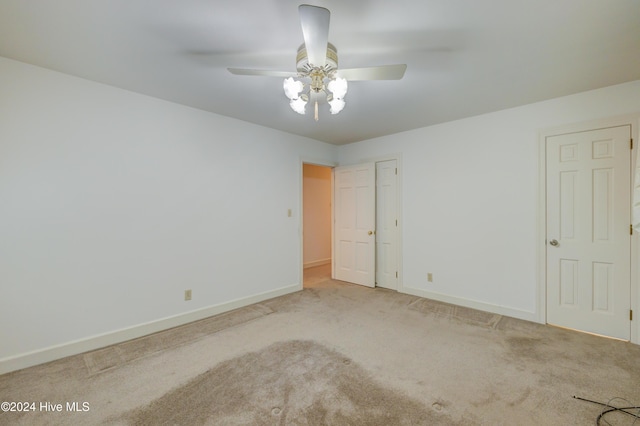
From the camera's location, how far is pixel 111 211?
104 inches

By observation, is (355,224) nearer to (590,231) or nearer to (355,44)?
(590,231)

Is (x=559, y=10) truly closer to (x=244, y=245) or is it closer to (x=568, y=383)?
(x=568, y=383)

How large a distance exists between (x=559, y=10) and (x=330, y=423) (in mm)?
2882

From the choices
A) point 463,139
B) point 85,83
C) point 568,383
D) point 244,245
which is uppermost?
point 85,83

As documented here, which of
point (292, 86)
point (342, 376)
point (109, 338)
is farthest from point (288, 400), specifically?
point (292, 86)

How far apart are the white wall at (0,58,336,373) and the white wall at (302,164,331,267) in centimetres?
238

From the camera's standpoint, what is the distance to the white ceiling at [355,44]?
5.27 feet

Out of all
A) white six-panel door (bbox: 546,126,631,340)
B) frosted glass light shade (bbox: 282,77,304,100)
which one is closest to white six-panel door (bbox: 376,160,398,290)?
white six-panel door (bbox: 546,126,631,340)

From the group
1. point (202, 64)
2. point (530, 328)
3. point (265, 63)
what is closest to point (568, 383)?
point (530, 328)

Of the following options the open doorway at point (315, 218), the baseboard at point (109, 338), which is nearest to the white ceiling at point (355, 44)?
the baseboard at point (109, 338)

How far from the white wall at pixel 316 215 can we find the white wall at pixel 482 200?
243 centimetres

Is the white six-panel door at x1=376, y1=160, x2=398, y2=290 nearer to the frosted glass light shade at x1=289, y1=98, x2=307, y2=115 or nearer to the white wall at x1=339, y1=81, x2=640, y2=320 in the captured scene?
the white wall at x1=339, y1=81, x2=640, y2=320

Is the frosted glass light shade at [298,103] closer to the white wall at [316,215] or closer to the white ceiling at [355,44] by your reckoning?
the white ceiling at [355,44]

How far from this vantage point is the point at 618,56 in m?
2.10
